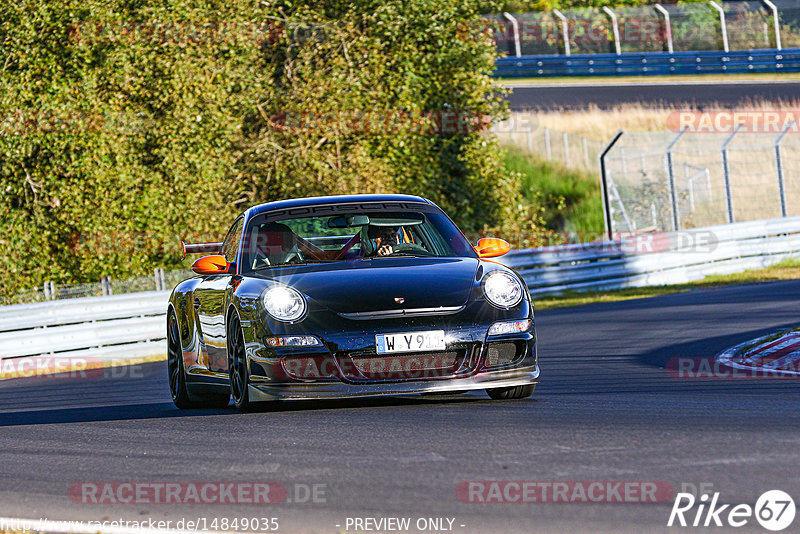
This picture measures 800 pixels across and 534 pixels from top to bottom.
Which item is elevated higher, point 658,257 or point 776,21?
point 776,21

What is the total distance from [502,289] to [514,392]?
0.78 metres

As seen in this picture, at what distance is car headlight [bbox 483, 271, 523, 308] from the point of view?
841 cm

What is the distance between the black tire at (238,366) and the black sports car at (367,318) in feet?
0.04

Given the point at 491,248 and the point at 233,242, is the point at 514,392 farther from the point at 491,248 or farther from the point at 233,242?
the point at 233,242

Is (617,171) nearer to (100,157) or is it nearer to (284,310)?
(100,157)

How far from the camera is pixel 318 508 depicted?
559 cm

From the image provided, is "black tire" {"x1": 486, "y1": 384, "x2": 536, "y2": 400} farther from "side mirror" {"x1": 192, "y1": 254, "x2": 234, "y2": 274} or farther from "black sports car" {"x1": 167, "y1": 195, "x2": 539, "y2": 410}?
"side mirror" {"x1": 192, "y1": 254, "x2": 234, "y2": 274}

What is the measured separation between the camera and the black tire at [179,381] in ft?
33.5

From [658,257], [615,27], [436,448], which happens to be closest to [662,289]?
[658,257]

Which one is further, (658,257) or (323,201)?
(658,257)

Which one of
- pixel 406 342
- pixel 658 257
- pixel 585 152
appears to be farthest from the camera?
pixel 585 152

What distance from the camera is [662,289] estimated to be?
2339cm

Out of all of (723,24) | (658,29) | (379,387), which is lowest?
(379,387)

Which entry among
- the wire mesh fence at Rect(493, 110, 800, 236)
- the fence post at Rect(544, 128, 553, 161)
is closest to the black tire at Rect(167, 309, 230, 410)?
the wire mesh fence at Rect(493, 110, 800, 236)
